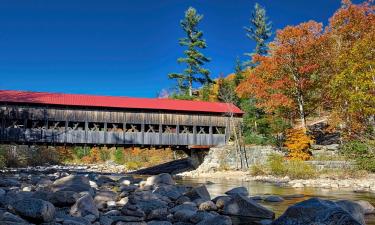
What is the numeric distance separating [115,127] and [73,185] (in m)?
19.3

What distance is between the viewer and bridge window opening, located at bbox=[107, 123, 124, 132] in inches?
1131

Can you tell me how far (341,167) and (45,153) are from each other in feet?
100

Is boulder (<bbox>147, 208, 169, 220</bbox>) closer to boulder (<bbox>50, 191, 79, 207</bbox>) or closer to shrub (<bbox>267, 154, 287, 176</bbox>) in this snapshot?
boulder (<bbox>50, 191, 79, 207</bbox>)

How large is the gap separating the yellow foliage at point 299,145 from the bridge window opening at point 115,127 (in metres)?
12.3

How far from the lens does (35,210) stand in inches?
227

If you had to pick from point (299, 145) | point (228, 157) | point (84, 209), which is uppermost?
point (299, 145)

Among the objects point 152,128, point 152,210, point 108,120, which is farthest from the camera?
point 152,128

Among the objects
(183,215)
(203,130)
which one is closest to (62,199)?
(183,215)

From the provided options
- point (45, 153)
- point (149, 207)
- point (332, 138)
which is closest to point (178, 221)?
point (149, 207)

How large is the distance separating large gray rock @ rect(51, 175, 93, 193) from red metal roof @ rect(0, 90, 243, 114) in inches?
718

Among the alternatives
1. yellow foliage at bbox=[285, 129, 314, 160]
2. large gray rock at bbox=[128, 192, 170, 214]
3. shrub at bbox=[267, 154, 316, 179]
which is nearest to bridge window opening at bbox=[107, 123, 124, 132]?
shrub at bbox=[267, 154, 316, 179]

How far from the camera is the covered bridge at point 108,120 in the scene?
87.5 ft

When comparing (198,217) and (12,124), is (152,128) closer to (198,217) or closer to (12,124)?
(12,124)

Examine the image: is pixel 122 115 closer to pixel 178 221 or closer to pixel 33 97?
pixel 33 97
